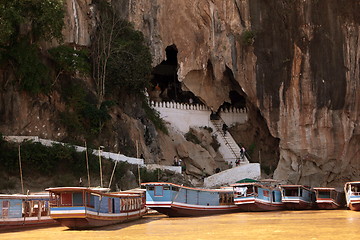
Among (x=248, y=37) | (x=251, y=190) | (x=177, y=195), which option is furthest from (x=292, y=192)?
(x=248, y=37)

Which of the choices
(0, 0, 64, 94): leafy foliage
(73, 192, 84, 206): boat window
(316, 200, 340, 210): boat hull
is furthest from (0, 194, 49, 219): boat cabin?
(316, 200, 340, 210): boat hull

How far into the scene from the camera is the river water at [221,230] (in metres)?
16.5

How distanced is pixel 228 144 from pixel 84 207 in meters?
19.6

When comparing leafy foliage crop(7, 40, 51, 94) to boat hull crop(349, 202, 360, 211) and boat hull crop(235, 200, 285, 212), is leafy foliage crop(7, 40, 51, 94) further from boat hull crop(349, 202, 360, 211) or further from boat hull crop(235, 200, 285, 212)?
boat hull crop(349, 202, 360, 211)

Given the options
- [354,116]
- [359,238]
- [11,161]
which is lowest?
[359,238]

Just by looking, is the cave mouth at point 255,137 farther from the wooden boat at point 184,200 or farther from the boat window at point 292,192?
the wooden boat at point 184,200

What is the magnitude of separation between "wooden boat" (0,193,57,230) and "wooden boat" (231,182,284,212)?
834 cm

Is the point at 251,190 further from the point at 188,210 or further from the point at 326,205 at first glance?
the point at 326,205

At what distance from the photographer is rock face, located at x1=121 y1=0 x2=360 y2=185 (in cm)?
3491

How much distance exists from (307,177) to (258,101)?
5.34 m

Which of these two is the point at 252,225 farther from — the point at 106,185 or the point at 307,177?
the point at 307,177

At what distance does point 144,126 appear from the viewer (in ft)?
108

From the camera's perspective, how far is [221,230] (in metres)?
18.2

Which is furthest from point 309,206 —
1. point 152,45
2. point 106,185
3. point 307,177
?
point 152,45
